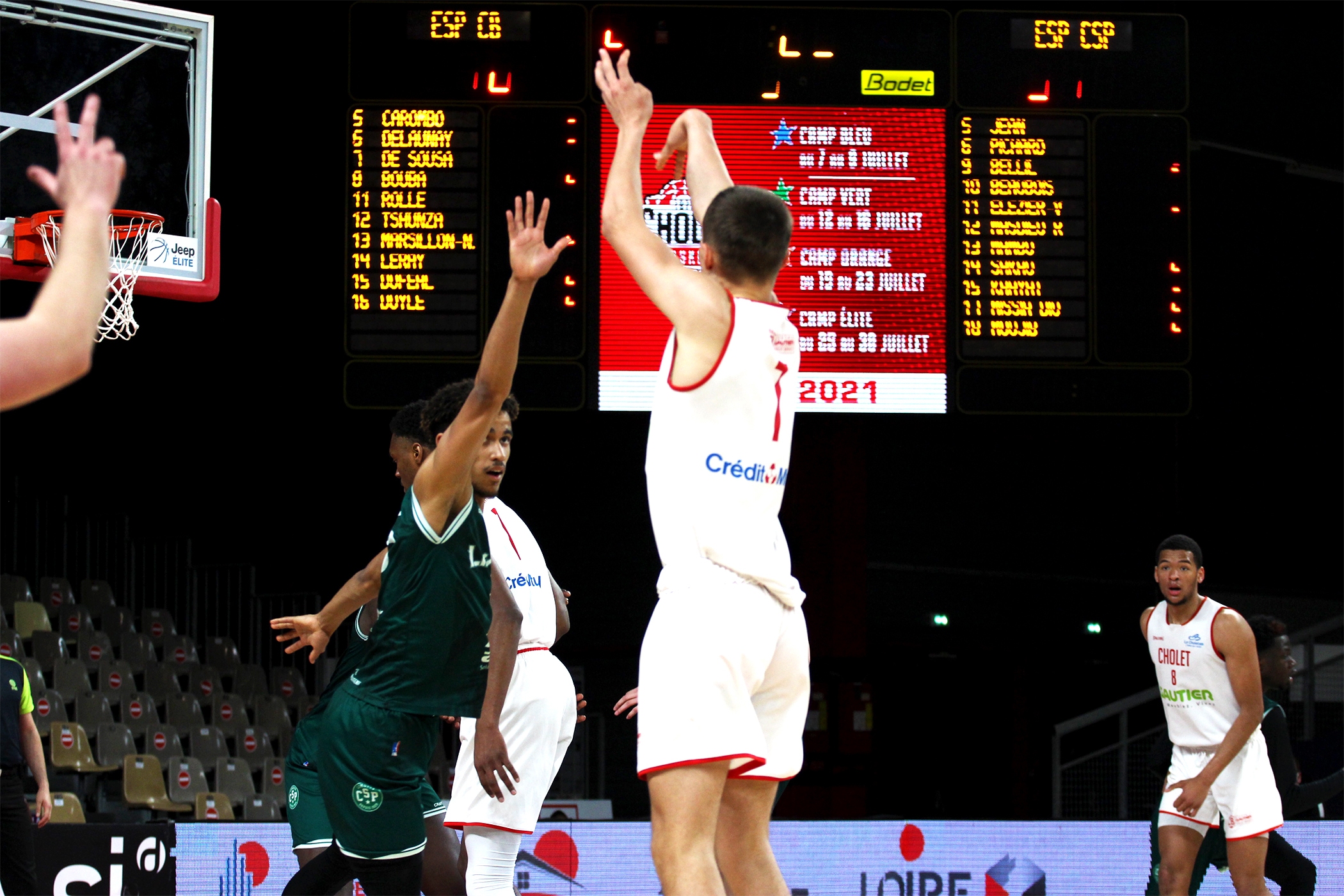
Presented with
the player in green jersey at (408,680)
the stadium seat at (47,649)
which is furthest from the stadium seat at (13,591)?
the player in green jersey at (408,680)

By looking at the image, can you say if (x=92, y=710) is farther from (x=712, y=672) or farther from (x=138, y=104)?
(x=712, y=672)

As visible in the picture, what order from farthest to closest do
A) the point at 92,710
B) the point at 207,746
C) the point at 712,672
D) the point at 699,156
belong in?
1. the point at 207,746
2. the point at 92,710
3. the point at 699,156
4. the point at 712,672

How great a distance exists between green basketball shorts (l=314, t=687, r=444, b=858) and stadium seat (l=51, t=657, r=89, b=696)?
7477 millimetres

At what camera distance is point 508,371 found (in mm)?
4000

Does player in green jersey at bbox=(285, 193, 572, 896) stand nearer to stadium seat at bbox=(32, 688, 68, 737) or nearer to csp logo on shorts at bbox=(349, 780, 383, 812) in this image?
csp logo on shorts at bbox=(349, 780, 383, 812)

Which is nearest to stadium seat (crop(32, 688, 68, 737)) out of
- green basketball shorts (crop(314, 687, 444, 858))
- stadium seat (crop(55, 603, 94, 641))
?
stadium seat (crop(55, 603, 94, 641))

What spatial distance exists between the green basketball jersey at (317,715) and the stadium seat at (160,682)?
23.0 feet

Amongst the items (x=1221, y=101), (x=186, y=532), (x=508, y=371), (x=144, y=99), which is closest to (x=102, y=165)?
(x=508, y=371)

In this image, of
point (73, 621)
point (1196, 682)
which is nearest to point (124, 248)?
point (1196, 682)

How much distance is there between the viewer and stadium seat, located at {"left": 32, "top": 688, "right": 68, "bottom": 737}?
10703 millimetres

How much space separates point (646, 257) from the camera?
11.5ft

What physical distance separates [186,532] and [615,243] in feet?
36.4

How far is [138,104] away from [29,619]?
6088 mm

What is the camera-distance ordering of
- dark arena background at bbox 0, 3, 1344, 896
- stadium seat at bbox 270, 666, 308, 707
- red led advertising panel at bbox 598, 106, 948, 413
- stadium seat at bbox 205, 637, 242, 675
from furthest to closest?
stadium seat at bbox 270, 666, 308, 707 → stadium seat at bbox 205, 637, 242, 675 → red led advertising panel at bbox 598, 106, 948, 413 → dark arena background at bbox 0, 3, 1344, 896
